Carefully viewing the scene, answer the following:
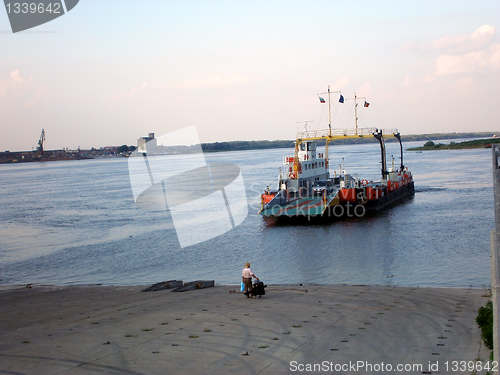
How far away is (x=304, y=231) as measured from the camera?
3450cm

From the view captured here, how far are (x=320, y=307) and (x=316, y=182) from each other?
107 ft

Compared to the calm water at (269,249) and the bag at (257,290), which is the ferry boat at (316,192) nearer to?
the calm water at (269,249)

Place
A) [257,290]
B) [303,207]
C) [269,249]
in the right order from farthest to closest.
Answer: [303,207] < [269,249] < [257,290]

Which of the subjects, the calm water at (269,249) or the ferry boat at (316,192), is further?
the ferry boat at (316,192)

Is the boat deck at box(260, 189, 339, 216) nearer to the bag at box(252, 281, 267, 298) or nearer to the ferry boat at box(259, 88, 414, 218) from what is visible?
the ferry boat at box(259, 88, 414, 218)

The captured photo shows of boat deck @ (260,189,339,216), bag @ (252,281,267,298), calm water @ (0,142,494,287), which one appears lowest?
calm water @ (0,142,494,287)

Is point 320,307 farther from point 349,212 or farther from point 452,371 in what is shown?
point 349,212

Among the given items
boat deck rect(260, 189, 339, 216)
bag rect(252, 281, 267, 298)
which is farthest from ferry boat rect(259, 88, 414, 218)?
bag rect(252, 281, 267, 298)

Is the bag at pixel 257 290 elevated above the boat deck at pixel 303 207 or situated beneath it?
→ elevated above

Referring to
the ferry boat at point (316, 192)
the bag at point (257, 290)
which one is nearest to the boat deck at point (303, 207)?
the ferry boat at point (316, 192)

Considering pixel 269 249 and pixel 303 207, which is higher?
pixel 303 207

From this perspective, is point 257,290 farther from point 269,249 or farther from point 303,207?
point 303,207

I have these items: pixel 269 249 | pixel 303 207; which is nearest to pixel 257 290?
pixel 269 249

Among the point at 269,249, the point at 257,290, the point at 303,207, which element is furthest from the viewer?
the point at 303,207
